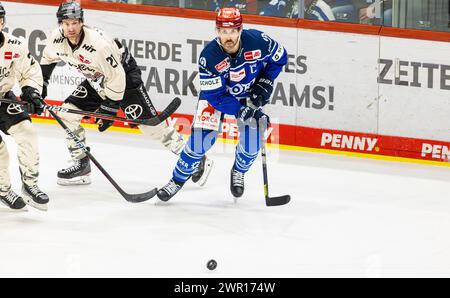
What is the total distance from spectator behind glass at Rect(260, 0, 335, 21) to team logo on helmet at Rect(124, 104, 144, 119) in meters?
1.59

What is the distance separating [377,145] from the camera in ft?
27.2

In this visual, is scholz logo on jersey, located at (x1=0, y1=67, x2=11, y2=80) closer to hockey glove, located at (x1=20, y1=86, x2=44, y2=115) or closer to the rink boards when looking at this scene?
hockey glove, located at (x1=20, y1=86, x2=44, y2=115)

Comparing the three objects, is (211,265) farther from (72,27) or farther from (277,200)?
(72,27)

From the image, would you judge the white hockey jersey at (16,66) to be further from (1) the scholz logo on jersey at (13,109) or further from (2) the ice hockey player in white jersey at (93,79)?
(2) the ice hockey player in white jersey at (93,79)

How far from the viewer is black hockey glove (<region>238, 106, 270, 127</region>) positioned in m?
6.71

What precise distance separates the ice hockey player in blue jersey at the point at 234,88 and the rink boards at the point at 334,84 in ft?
4.76

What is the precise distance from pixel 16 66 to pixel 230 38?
1300 millimetres

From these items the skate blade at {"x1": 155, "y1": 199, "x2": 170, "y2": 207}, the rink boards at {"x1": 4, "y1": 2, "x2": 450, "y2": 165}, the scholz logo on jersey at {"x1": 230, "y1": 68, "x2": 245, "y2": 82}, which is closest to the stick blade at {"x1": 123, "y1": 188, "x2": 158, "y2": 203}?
the skate blade at {"x1": 155, "y1": 199, "x2": 170, "y2": 207}

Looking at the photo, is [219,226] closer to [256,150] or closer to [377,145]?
[256,150]

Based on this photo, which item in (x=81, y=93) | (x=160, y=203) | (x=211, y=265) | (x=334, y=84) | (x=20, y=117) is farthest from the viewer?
(x=334, y=84)

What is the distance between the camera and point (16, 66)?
6.59 meters

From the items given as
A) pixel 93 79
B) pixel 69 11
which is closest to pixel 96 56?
pixel 93 79
